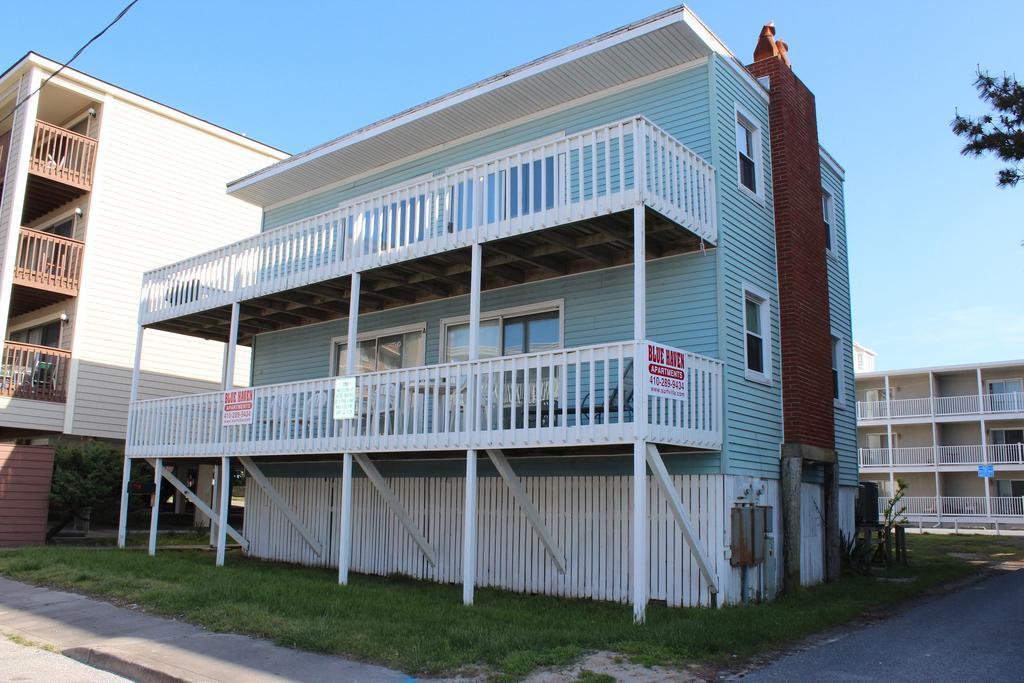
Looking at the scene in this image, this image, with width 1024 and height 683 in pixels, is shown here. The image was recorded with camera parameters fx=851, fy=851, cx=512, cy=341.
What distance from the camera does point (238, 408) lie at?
1605 cm

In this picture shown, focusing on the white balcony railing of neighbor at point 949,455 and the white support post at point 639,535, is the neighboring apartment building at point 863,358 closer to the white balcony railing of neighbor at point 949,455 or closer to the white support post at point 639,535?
the white balcony railing of neighbor at point 949,455

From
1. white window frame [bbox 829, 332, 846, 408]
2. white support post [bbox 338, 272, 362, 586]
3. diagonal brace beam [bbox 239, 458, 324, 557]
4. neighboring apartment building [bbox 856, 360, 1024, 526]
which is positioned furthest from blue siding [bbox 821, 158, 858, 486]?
neighboring apartment building [bbox 856, 360, 1024, 526]

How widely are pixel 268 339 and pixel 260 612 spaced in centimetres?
1055

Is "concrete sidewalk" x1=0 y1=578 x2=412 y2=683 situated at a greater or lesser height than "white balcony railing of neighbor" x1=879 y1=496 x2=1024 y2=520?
lesser

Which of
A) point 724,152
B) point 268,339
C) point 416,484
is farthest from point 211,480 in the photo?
point 724,152

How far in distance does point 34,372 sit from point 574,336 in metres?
15.7

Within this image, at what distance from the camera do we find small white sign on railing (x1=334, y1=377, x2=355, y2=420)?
13836mm

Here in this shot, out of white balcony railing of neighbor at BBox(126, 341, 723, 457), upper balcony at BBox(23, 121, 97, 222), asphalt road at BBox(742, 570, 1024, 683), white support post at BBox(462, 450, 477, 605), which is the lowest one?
asphalt road at BBox(742, 570, 1024, 683)

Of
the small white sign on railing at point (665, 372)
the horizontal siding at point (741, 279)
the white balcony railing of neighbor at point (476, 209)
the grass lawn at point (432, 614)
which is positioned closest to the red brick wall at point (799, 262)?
the horizontal siding at point (741, 279)

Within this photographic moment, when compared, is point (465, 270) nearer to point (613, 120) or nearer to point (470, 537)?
point (613, 120)

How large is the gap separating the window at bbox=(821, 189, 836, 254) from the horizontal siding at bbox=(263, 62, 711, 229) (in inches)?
209

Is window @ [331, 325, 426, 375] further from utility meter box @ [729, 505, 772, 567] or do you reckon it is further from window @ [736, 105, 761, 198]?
utility meter box @ [729, 505, 772, 567]

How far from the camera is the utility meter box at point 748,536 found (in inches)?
464

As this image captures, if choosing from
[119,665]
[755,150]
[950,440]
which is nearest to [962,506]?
[950,440]
